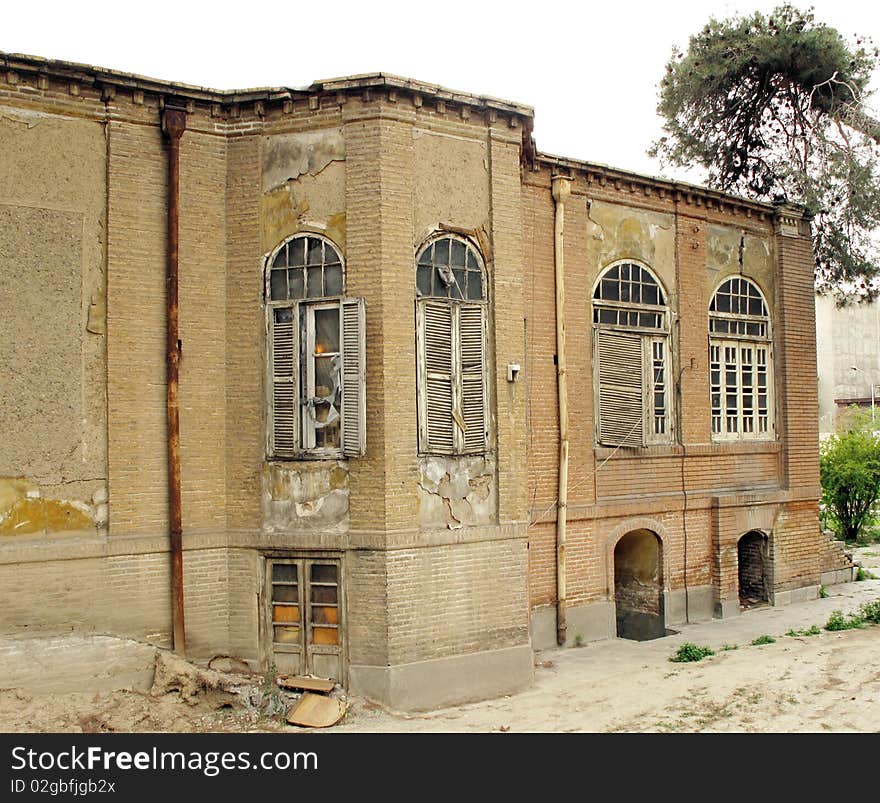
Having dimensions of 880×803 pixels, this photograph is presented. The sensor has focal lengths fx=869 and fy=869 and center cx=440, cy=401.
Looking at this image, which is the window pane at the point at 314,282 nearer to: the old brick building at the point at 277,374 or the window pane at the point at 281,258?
the old brick building at the point at 277,374

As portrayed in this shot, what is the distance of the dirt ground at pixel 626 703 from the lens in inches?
377

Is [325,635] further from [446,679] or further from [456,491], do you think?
[456,491]

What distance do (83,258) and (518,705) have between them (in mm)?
7530

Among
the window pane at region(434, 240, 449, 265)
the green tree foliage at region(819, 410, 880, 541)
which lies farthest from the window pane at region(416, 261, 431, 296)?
the green tree foliage at region(819, 410, 880, 541)

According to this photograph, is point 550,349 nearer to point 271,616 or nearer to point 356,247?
point 356,247

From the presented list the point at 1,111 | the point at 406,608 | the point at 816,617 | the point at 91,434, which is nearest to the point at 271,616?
the point at 406,608

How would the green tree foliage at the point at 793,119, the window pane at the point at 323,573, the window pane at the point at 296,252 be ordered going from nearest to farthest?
→ the window pane at the point at 323,573 → the window pane at the point at 296,252 → the green tree foliage at the point at 793,119

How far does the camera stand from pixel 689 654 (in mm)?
12875

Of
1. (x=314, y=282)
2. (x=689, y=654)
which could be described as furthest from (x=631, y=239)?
(x=689, y=654)

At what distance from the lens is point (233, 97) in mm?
10938

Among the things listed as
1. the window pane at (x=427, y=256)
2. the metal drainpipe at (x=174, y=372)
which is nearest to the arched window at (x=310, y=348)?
the window pane at (x=427, y=256)

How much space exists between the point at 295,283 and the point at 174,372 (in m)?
1.85

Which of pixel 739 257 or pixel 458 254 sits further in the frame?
pixel 739 257

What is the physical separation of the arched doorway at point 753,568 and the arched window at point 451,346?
8.10 m
